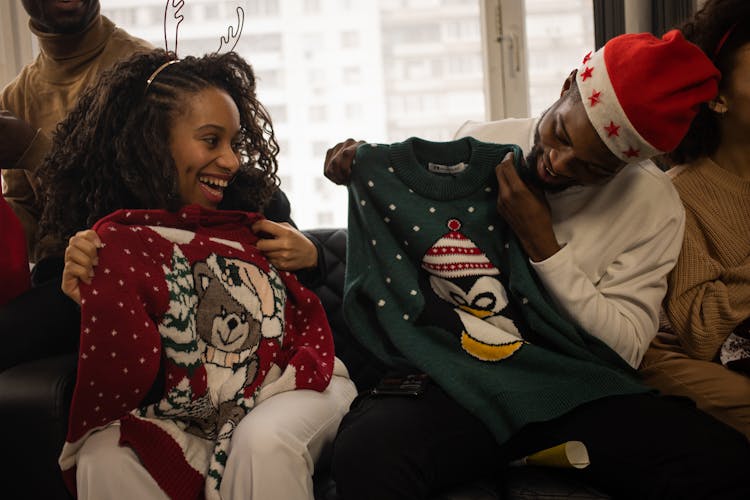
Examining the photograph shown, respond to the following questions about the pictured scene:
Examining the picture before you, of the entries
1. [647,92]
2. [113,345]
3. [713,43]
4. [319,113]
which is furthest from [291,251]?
[319,113]

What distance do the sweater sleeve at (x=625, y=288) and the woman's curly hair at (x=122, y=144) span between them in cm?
81

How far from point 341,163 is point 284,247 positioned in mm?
222

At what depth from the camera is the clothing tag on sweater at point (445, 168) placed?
5.39ft

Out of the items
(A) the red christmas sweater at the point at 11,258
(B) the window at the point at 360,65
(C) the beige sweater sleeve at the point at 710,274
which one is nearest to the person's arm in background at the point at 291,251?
(A) the red christmas sweater at the point at 11,258

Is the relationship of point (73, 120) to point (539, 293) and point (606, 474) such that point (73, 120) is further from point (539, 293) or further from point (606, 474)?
point (606, 474)

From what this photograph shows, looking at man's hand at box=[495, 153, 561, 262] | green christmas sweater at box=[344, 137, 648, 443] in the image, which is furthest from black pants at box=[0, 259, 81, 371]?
man's hand at box=[495, 153, 561, 262]

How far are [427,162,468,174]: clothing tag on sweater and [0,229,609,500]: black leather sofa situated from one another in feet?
2.09

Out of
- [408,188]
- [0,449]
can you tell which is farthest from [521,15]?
[0,449]

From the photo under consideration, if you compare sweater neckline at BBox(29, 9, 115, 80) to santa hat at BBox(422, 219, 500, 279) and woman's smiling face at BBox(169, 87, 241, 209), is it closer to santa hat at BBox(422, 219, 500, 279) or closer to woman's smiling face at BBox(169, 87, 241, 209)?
woman's smiling face at BBox(169, 87, 241, 209)

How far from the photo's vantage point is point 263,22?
305cm

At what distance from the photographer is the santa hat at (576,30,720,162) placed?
4.36ft

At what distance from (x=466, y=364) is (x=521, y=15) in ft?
5.95

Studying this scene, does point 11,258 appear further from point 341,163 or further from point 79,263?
point 341,163

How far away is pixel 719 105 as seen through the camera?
164 cm
